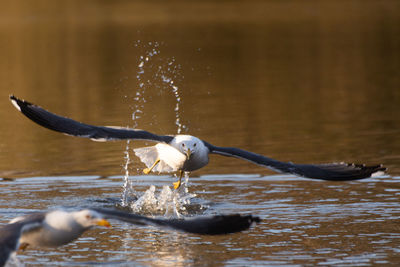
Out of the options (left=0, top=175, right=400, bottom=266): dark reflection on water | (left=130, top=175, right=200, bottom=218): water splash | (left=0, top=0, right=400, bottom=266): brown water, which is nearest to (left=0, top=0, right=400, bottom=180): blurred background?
(left=0, top=0, right=400, bottom=266): brown water

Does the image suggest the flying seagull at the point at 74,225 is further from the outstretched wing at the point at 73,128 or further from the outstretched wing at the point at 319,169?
the outstretched wing at the point at 319,169

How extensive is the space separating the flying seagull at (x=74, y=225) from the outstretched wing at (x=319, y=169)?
258 cm

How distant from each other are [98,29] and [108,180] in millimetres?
44166

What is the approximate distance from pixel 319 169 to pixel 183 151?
70.8 inches

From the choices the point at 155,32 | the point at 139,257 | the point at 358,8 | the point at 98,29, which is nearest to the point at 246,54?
the point at 155,32

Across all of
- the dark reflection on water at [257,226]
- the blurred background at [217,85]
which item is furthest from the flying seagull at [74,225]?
the blurred background at [217,85]

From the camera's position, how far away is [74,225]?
9.21m

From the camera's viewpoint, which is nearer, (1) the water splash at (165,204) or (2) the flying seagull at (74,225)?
(2) the flying seagull at (74,225)

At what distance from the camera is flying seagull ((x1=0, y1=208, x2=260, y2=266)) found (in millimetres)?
8733

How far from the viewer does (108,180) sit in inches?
564

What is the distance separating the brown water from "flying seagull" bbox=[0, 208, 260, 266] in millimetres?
591

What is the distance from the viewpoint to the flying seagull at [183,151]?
37.7 feet

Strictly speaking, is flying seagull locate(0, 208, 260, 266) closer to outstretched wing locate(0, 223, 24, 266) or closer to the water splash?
outstretched wing locate(0, 223, 24, 266)

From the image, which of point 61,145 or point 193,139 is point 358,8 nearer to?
point 61,145
